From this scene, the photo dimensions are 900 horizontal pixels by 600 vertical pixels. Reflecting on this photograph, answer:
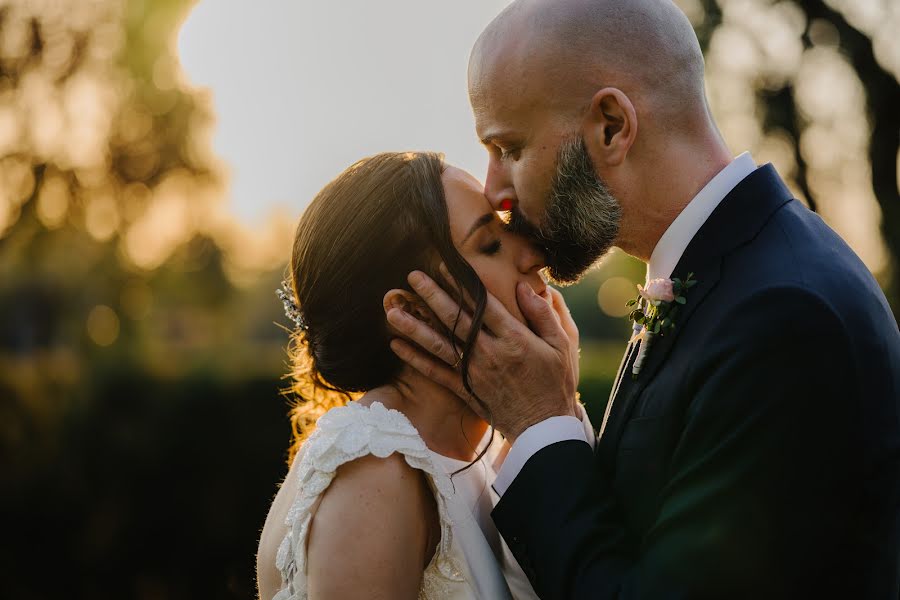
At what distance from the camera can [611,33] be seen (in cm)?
293

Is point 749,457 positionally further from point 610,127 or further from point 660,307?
point 610,127

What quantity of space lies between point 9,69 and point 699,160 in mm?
8852

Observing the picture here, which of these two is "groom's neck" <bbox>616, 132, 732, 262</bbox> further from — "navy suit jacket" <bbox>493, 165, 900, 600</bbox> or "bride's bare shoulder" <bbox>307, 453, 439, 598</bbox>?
"bride's bare shoulder" <bbox>307, 453, 439, 598</bbox>

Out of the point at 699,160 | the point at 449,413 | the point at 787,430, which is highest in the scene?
the point at 699,160

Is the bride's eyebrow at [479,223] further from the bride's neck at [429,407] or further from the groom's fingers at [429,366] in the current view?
the bride's neck at [429,407]

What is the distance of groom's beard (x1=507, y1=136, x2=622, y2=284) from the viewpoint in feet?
9.82

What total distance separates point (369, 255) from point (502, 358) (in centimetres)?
58

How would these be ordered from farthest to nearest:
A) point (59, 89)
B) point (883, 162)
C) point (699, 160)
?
point (59, 89) < point (883, 162) < point (699, 160)

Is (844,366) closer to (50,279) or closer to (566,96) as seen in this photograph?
(566,96)

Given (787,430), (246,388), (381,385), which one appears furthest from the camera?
(246,388)

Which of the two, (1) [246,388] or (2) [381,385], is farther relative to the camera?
(1) [246,388]

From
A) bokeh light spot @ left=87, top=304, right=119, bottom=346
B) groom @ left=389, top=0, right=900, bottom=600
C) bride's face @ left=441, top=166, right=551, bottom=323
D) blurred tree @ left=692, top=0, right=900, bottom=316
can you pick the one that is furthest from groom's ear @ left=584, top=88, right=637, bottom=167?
blurred tree @ left=692, top=0, right=900, bottom=316

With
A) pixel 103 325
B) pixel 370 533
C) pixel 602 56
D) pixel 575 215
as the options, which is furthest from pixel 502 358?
pixel 103 325

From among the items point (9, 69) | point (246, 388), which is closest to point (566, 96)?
point (246, 388)
